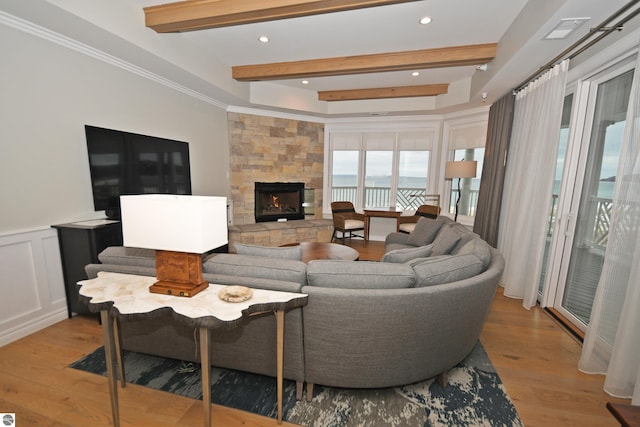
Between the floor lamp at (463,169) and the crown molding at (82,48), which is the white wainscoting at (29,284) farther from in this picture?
the floor lamp at (463,169)

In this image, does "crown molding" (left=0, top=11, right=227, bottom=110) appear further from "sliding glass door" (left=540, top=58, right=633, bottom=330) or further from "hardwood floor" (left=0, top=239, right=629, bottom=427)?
"sliding glass door" (left=540, top=58, right=633, bottom=330)

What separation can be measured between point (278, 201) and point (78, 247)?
3508 millimetres

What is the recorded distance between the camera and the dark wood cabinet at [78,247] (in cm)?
242

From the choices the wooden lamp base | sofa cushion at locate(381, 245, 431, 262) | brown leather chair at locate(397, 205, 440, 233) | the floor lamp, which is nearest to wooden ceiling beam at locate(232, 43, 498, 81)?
the floor lamp

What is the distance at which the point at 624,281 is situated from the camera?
1762 mm

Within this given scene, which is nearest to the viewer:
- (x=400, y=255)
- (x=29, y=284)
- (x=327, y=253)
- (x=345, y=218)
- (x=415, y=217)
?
(x=400, y=255)

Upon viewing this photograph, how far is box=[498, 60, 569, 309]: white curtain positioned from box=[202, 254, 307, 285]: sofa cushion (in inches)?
107

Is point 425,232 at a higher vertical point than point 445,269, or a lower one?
lower

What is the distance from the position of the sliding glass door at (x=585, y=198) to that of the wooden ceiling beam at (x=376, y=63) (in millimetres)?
1152

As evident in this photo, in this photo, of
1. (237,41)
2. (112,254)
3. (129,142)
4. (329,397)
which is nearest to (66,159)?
(129,142)

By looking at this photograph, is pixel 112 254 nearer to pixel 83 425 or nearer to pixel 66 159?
pixel 83 425

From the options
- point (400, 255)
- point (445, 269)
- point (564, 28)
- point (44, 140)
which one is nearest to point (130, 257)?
point (44, 140)

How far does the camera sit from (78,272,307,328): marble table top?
1.20 m

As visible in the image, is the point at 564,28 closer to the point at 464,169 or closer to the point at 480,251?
the point at 480,251
